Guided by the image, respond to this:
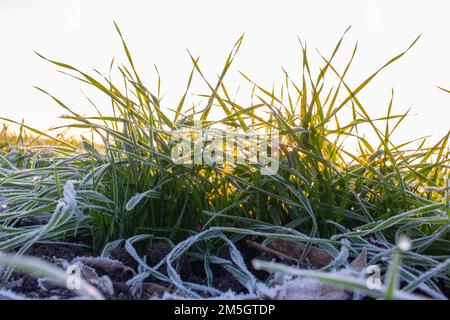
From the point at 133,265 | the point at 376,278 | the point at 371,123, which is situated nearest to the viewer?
the point at 376,278

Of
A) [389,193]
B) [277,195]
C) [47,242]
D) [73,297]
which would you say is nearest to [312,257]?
[277,195]

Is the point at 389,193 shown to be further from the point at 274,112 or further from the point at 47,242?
the point at 47,242

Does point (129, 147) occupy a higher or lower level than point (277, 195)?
higher

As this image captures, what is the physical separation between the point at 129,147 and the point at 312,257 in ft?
1.76

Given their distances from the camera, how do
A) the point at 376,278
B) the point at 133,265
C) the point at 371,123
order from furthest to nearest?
the point at 371,123
the point at 133,265
the point at 376,278

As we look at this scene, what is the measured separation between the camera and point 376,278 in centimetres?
98

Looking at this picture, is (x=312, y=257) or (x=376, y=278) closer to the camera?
(x=376, y=278)

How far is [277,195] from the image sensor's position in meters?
1.24

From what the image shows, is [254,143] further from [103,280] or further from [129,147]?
[103,280]
